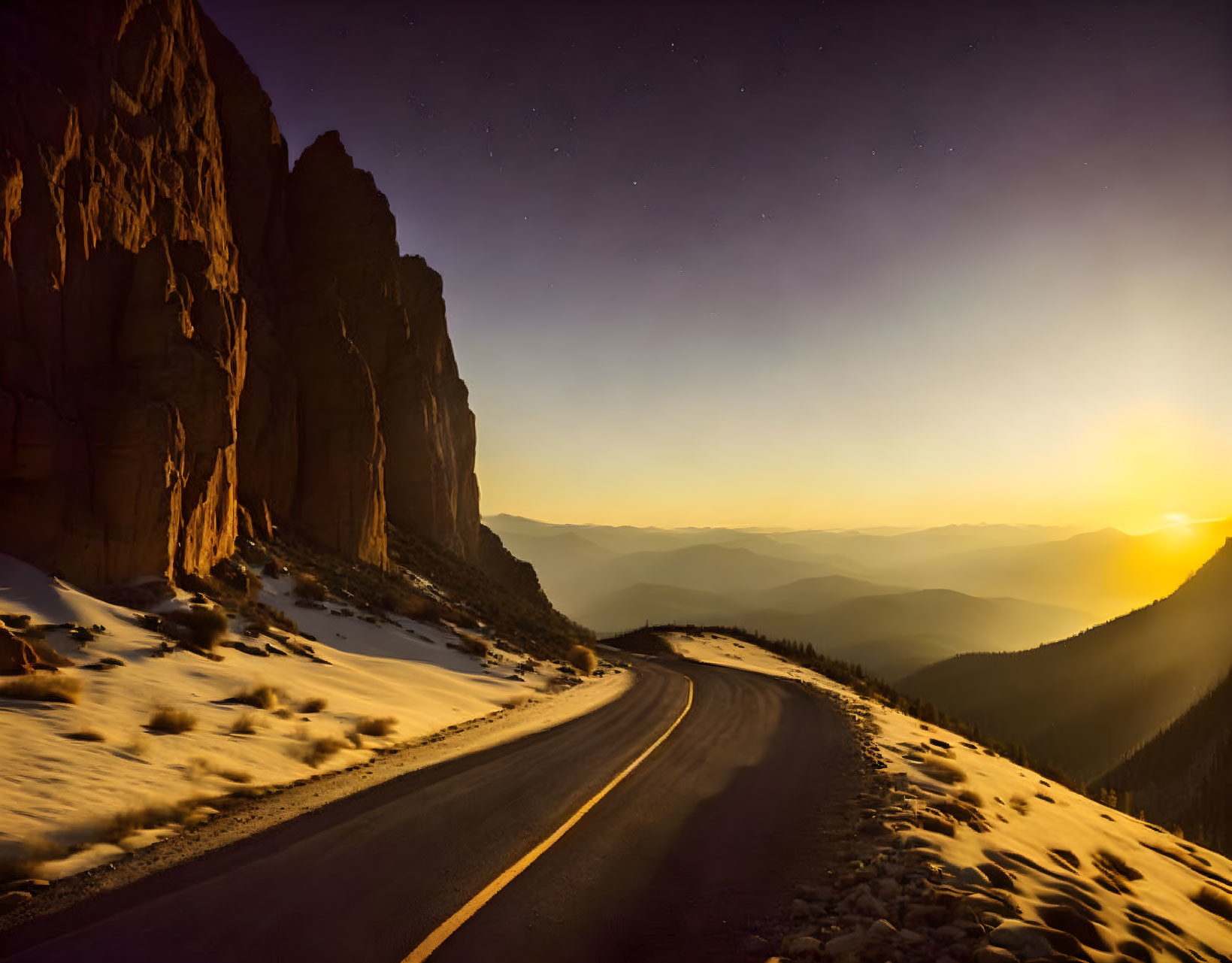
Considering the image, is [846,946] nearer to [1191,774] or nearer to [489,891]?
[489,891]

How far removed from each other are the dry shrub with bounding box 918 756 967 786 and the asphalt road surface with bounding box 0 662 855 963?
6.37 feet

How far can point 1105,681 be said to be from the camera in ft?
274

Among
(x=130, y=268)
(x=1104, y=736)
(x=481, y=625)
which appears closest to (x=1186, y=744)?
(x=1104, y=736)

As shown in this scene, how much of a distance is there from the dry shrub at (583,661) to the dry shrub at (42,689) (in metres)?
22.0

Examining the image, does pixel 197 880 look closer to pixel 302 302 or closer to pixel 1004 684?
pixel 302 302

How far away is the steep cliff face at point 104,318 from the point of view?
56.0ft

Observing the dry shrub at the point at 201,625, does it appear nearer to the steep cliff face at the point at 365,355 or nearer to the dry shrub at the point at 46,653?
the dry shrub at the point at 46,653

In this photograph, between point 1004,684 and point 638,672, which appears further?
point 1004,684

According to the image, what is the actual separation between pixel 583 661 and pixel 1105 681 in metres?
84.6

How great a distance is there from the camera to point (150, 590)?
724 inches

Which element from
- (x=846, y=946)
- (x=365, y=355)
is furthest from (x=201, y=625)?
(x=365, y=355)

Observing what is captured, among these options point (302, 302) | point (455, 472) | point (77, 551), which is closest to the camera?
point (77, 551)

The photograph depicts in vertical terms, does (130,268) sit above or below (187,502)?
above

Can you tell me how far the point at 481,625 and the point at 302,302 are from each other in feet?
69.7
